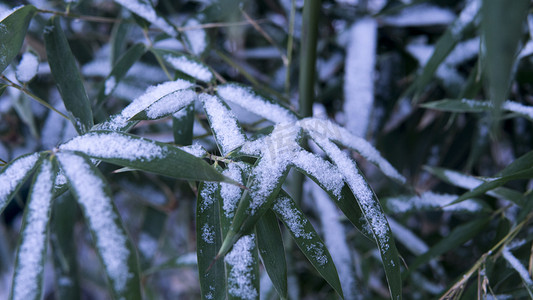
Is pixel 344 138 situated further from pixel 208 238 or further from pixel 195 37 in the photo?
pixel 195 37

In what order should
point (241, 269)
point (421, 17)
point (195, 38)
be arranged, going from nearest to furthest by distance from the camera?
point (241, 269) < point (195, 38) < point (421, 17)

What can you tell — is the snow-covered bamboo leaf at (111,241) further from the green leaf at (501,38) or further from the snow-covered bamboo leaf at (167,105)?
the green leaf at (501,38)

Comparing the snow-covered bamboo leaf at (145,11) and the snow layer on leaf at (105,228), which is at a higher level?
the snow-covered bamboo leaf at (145,11)

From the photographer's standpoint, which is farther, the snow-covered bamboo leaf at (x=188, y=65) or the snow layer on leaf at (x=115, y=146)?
the snow-covered bamboo leaf at (x=188, y=65)

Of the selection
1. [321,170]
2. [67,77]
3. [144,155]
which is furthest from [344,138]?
[67,77]

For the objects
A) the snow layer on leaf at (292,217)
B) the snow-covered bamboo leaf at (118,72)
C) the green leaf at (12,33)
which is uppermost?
the snow-covered bamboo leaf at (118,72)

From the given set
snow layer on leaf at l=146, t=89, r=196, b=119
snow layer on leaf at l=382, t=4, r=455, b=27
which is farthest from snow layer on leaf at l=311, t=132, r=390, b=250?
snow layer on leaf at l=382, t=4, r=455, b=27

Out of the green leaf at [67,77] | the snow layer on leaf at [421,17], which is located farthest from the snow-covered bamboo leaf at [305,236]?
the snow layer on leaf at [421,17]
